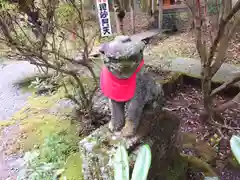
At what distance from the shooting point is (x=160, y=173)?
1.96m

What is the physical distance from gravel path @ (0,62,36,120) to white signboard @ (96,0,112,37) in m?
1.67

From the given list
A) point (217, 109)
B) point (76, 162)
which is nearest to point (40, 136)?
point (76, 162)

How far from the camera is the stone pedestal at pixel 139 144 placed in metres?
1.63

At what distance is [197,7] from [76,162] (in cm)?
184

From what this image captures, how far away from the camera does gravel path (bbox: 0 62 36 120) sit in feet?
14.2

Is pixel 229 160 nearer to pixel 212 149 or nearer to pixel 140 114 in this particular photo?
pixel 212 149

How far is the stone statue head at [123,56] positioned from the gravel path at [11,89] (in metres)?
3.05

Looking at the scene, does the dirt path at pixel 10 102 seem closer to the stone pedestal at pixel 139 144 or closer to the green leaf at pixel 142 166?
the stone pedestal at pixel 139 144

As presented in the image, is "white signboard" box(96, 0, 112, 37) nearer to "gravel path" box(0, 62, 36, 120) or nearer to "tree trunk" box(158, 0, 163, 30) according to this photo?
"gravel path" box(0, 62, 36, 120)

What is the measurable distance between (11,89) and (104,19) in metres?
2.10

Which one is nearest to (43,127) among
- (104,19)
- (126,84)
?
(104,19)

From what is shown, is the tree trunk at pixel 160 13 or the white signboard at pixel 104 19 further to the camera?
the tree trunk at pixel 160 13

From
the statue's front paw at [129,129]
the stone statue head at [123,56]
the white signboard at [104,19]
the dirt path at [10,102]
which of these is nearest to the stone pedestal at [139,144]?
the statue's front paw at [129,129]

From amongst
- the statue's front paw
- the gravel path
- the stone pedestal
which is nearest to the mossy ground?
the gravel path
